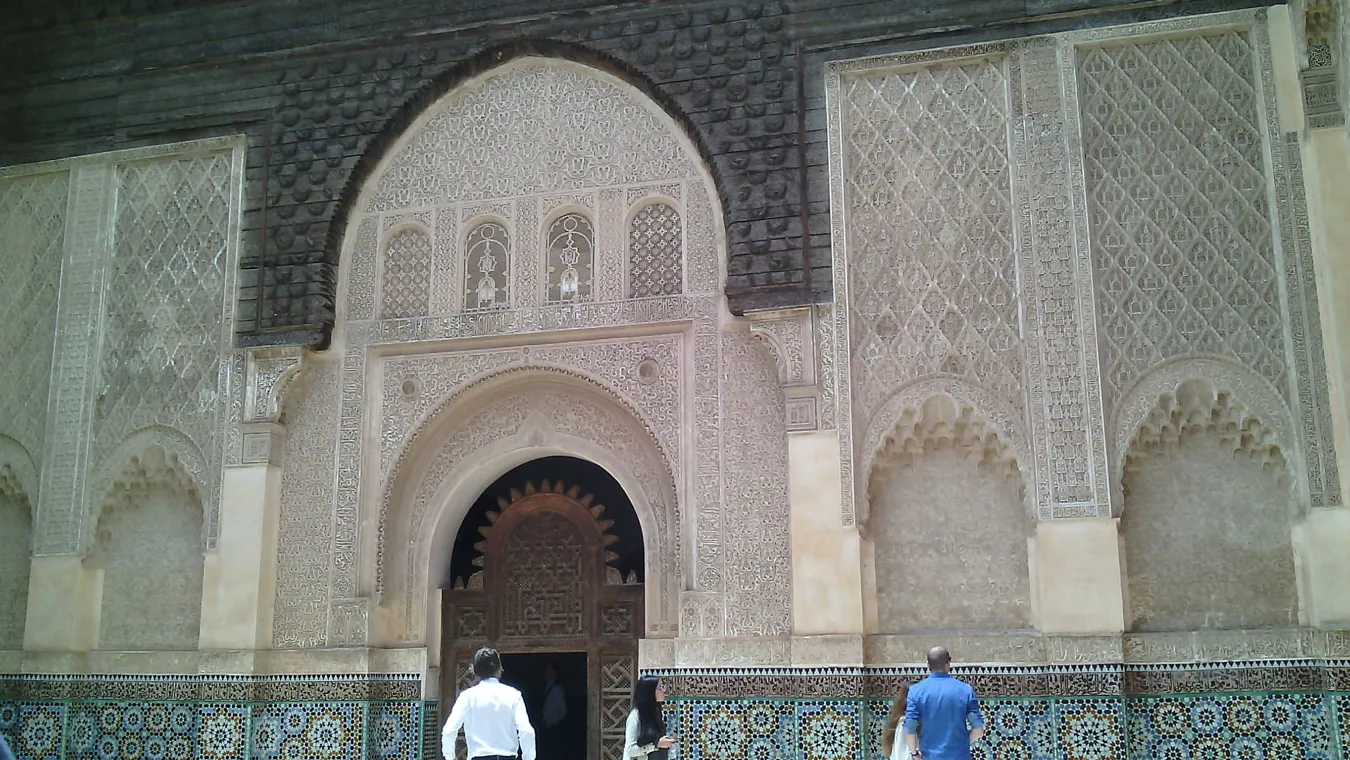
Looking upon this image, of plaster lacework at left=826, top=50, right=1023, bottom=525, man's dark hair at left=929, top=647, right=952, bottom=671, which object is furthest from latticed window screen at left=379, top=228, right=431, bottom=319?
man's dark hair at left=929, top=647, right=952, bottom=671

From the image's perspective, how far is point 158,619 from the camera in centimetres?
690

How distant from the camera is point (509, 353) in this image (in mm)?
6750

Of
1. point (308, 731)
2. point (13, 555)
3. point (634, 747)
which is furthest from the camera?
point (13, 555)

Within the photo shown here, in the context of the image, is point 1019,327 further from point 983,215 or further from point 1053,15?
point 1053,15

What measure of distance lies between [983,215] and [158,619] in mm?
4766

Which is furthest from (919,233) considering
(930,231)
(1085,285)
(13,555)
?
(13,555)

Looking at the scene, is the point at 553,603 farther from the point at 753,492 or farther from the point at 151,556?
the point at 151,556

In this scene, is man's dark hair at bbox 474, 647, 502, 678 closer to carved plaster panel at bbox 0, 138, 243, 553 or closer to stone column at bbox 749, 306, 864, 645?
stone column at bbox 749, 306, 864, 645

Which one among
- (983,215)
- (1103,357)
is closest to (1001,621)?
(1103,357)

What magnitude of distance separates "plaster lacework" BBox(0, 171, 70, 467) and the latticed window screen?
1959mm

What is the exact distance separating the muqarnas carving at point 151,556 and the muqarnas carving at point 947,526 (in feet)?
11.8

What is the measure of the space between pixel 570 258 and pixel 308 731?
9.03ft

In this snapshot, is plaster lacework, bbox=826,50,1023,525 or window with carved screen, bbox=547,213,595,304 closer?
plaster lacework, bbox=826,50,1023,525

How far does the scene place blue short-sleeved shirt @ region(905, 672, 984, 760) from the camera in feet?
13.9
